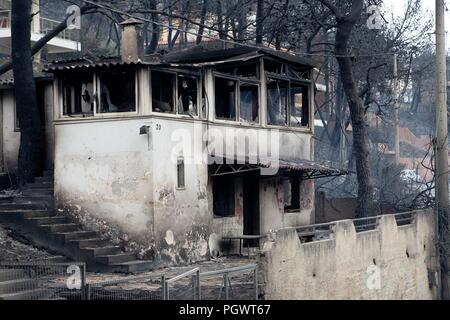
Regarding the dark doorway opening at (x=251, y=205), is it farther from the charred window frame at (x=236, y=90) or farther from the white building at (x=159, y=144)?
the charred window frame at (x=236, y=90)

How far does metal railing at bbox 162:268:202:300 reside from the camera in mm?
14097

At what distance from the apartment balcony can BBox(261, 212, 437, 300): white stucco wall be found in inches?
870

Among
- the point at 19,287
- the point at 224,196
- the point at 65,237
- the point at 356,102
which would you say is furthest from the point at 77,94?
the point at 356,102

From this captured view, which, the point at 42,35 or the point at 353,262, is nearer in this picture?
the point at 353,262

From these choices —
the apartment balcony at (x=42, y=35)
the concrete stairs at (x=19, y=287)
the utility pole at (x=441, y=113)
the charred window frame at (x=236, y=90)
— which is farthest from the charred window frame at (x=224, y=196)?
the apartment balcony at (x=42, y=35)

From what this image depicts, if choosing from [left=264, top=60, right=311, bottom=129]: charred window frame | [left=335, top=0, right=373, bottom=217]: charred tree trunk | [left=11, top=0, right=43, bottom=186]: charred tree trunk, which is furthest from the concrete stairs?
[left=335, top=0, right=373, bottom=217]: charred tree trunk

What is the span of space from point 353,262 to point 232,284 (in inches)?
230

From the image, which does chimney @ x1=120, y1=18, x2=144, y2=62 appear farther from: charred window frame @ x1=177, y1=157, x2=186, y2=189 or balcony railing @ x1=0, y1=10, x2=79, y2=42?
balcony railing @ x1=0, y1=10, x2=79, y2=42

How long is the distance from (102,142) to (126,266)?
343cm

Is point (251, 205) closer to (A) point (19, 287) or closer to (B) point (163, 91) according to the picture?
(B) point (163, 91)

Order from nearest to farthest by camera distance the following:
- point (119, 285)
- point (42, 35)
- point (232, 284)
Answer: point (119, 285) < point (232, 284) < point (42, 35)

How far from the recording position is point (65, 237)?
19.7 metres

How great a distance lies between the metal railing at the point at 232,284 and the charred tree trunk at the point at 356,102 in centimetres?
1146
